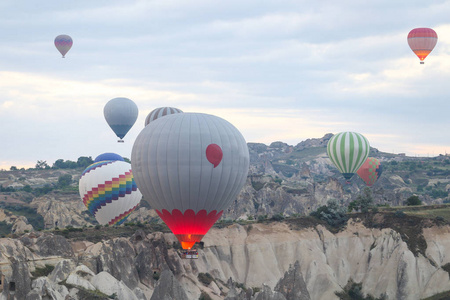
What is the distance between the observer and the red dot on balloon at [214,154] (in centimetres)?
7562

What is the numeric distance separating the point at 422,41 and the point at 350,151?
2266cm

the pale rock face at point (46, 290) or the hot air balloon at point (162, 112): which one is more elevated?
the hot air balloon at point (162, 112)

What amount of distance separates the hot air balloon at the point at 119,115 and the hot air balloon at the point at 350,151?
35.7 m

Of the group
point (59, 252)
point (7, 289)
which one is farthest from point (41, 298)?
point (59, 252)

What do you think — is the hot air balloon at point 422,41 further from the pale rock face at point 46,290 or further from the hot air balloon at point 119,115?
the pale rock face at point 46,290

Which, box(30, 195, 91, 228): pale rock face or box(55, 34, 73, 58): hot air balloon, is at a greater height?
box(55, 34, 73, 58): hot air balloon

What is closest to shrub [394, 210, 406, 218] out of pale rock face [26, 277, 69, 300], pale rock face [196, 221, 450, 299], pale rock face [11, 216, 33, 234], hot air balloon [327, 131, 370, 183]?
pale rock face [196, 221, 450, 299]

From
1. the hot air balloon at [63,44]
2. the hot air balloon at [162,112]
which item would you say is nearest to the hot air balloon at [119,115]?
the hot air balloon at [162,112]

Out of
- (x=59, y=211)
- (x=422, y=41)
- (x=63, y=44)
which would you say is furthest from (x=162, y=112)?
(x=422, y=41)

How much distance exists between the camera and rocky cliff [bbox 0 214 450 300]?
3162 inches

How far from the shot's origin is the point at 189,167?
7531cm

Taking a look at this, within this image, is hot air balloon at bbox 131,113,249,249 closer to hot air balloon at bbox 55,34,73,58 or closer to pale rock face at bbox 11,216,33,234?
pale rock face at bbox 11,216,33,234

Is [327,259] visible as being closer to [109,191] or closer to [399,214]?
[399,214]

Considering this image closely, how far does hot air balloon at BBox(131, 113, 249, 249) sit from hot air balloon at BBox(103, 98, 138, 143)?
5512 centimetres
